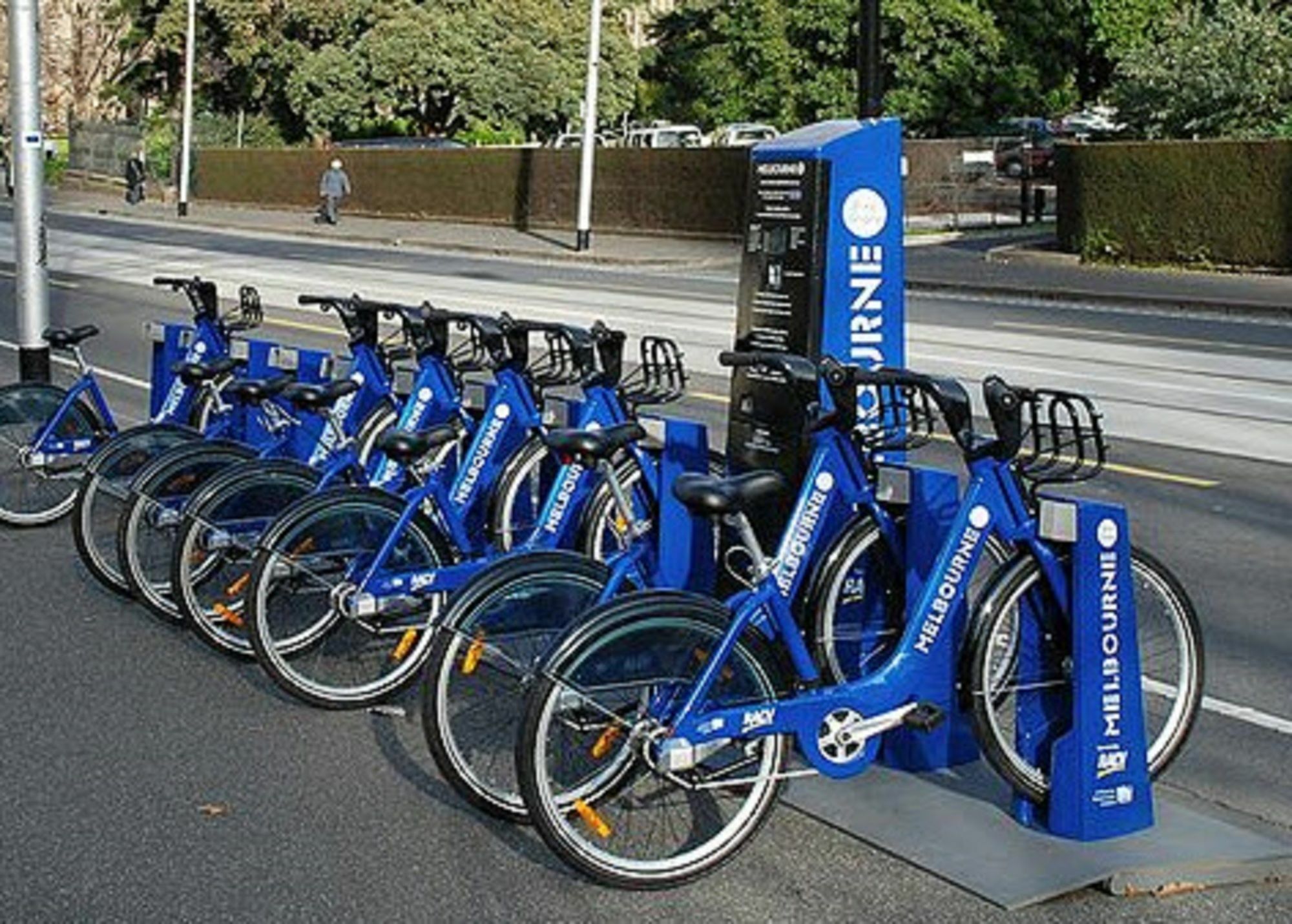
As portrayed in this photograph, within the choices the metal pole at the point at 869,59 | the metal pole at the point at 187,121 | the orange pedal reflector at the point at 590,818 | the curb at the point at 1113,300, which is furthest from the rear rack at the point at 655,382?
the metal pole at the point at 187,121

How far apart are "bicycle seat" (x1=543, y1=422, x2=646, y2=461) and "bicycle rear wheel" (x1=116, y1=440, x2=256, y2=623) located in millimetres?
2015

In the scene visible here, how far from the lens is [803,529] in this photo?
18.7 ft

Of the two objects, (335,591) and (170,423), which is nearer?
(335,591)

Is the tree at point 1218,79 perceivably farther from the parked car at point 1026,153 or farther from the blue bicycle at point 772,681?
the blue bicycle at point 772,681

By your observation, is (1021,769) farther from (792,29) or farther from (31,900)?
(792,29)

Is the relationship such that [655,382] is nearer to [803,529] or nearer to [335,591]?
[335,591]

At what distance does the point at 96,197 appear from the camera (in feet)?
212

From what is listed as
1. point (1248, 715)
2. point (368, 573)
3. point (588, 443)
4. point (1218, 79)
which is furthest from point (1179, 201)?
point (588, 443)

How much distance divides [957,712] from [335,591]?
2.09 m

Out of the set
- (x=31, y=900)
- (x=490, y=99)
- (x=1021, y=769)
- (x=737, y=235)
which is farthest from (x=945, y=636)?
(x=490, y=99)

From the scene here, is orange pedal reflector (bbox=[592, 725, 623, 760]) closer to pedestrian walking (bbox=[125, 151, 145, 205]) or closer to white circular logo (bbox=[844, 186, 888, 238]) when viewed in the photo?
white circular logo (bbox=[844, 186, 888, 238])

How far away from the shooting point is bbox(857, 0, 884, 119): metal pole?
12211 millimetres

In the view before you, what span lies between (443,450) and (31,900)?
276 cm

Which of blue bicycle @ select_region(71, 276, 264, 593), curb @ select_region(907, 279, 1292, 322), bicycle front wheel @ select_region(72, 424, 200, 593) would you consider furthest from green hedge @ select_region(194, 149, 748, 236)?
bicycle front wheel @ select_region(72, 424, 200, 593)
